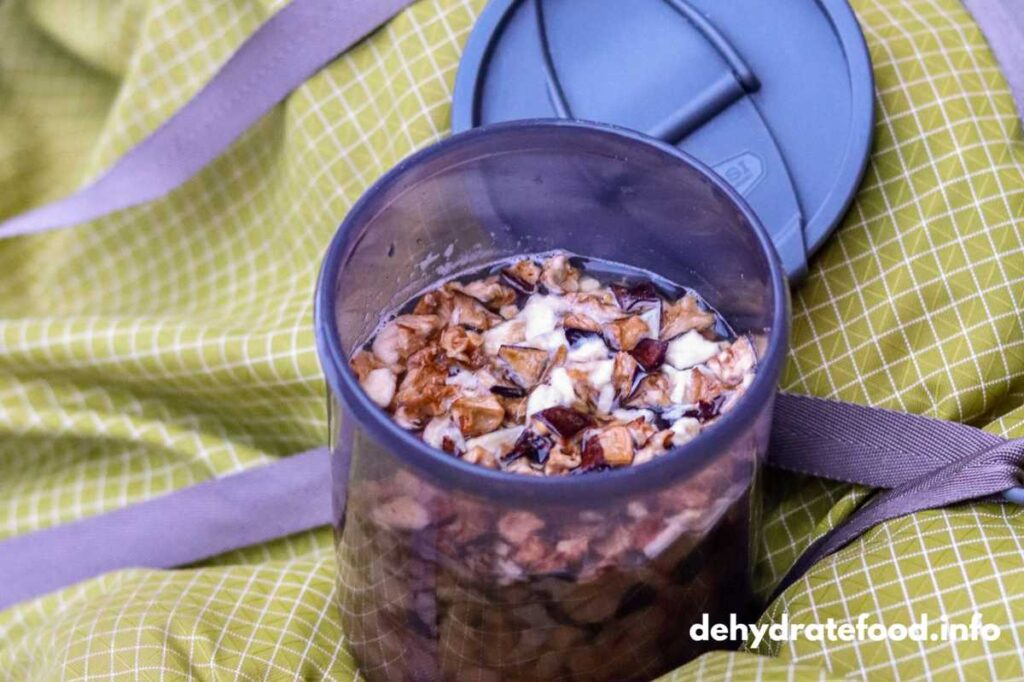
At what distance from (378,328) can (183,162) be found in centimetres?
30

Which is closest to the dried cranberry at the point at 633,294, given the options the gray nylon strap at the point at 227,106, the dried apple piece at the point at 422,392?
the dried apple piece at the point at 422,392

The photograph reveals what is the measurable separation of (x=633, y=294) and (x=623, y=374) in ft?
0.24

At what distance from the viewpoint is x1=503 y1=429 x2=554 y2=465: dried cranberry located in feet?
1.72

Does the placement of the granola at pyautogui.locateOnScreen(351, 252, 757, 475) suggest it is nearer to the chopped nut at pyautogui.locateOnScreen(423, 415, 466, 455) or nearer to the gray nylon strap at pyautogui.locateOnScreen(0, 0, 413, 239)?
the chopped nut at pyautogui.locateOnScreen(423, 415, 466, 455)

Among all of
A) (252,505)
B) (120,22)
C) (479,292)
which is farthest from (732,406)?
(120,22)

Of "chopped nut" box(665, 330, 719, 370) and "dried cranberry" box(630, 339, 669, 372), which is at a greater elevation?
"dried cranberry" box(630, 339, 669, 372)

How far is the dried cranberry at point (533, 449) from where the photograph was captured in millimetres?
523

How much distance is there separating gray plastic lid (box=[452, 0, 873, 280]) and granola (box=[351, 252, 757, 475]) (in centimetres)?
10

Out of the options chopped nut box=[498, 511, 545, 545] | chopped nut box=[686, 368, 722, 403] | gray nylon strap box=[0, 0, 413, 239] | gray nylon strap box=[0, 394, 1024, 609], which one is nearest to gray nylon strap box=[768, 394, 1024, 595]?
gray nylon strap box=[0, 394, 1024, 609]

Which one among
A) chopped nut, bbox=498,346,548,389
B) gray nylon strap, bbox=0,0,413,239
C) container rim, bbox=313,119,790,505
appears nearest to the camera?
container rim, bbox=313,119,790,505

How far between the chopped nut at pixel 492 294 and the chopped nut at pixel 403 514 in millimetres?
131

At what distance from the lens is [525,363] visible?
57 centimetres

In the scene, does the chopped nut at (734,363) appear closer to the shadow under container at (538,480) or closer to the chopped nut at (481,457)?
the shadow under container at (538,480)

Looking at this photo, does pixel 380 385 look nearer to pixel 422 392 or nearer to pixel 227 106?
pixel 422 392
